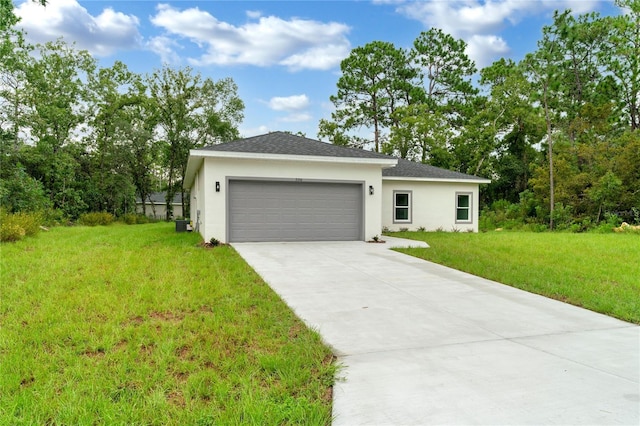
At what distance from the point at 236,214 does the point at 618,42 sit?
2536 cm

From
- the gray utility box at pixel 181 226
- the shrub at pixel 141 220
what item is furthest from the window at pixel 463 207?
the shrub at pixel 141 220

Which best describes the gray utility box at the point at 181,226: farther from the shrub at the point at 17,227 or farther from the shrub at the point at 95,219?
the shrub at the point at 95,219

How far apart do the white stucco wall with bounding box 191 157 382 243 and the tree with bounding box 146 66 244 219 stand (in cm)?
1862

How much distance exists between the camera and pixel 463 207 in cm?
1630

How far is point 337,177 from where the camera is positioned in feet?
37.8

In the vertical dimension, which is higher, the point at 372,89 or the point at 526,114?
the point at 372,89

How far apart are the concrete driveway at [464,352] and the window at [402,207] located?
9.00m

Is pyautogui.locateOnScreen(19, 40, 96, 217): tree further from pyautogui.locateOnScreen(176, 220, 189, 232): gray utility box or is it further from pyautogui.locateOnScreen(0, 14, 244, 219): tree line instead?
pyautogui.locateOnScreen(176, 220, 189, 232): gray utility box

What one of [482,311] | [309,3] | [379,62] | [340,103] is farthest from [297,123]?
[482,311]

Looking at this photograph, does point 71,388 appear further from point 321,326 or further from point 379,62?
point 379,62

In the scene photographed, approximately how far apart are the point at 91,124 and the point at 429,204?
23.2 meters

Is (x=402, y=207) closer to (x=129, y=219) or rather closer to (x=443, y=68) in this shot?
(x=129, y=219)

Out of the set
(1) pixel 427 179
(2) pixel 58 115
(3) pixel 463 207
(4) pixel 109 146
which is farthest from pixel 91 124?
(3) pixel 463 207

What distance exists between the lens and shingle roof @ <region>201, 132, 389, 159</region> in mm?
10695
